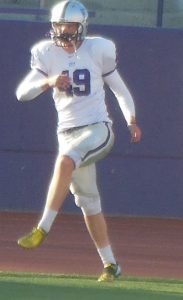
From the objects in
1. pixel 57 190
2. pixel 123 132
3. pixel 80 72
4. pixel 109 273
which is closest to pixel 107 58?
pixel 80 72

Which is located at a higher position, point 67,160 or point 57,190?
point 67,160

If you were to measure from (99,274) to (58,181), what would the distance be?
4.22ft

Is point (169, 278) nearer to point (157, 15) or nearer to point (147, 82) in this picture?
point (147, 82)

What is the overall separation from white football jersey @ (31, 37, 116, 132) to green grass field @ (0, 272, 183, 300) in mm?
1053

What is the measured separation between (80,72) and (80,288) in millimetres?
1403

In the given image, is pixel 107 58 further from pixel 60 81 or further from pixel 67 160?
pixel 67 160

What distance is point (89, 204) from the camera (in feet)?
19.8

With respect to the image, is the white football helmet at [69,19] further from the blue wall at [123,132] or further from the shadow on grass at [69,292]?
the blue wall at [123,132]

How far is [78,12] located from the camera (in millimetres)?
5977

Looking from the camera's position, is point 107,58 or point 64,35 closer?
point 64,35

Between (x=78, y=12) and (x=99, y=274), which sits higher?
(x=78, y=12)

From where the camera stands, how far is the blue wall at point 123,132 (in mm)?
9344

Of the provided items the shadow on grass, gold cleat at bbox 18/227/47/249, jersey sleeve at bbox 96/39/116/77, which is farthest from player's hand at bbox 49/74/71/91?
the shadow on grass

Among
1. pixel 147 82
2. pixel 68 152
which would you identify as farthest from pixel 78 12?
pixel 147 82
